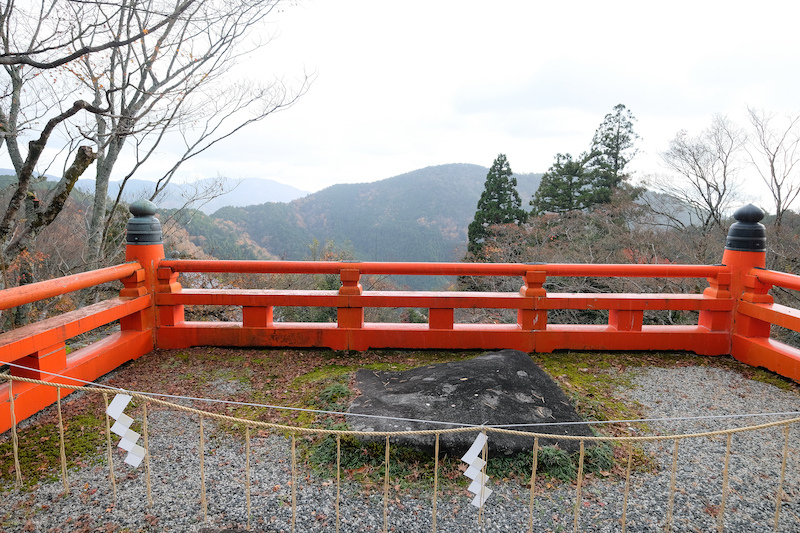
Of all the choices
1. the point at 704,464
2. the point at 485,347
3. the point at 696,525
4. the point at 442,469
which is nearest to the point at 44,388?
the point at 442,469

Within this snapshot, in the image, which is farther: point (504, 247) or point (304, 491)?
point (504, 247)

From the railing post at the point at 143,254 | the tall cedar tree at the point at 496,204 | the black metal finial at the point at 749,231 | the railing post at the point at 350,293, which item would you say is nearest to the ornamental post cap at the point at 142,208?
the railing post at the point at 143,254

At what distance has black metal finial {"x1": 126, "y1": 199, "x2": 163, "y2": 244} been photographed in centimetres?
447

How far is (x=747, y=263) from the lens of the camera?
4.54m

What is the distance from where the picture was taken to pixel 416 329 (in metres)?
4.68

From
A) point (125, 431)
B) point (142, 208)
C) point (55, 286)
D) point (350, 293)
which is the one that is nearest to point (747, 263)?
point (350, 293)

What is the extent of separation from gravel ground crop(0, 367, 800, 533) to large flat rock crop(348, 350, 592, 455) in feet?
1.13

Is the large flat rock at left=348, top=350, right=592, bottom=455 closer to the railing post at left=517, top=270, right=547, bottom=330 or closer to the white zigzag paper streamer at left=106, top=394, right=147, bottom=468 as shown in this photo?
the railing post at left=517, top=270, right=547, bottom=330

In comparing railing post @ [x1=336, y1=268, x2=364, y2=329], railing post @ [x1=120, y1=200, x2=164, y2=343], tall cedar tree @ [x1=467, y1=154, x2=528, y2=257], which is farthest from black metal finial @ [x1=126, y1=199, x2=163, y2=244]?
tall cedar tree @ [x1=467, y1=154, x2=528, y2=257]

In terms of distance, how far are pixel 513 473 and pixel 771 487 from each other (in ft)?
4.60

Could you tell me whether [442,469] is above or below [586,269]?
below

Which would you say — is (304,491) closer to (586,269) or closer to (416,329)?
(416,329)

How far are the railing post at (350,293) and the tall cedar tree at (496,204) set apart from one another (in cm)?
1768

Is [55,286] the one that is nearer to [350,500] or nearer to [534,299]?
[350,500]
